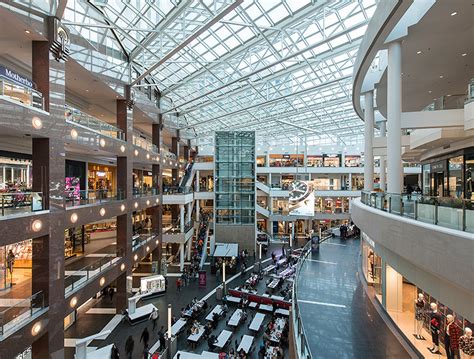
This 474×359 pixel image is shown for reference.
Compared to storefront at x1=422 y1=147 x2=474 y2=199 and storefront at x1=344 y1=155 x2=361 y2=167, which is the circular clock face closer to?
storefront at x1=422 y1=147 x2=474 y2=199

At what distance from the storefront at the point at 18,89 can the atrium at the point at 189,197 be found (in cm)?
6

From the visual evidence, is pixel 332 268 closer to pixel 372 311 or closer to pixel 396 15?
pixel 372 311

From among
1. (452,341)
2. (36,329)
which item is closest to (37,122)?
(36,329)

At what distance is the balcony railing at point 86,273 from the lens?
12.1 metres

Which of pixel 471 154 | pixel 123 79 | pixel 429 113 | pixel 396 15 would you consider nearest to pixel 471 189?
pixel 471 154

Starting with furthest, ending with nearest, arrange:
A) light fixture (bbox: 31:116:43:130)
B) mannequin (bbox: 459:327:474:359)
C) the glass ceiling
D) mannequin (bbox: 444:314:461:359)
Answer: the glass ceiling → light fixture (bbox: 31:116:43:130) → mannequin (bbox: 444:314:461:359) → mannequin (bbox: 459:327:474:359)

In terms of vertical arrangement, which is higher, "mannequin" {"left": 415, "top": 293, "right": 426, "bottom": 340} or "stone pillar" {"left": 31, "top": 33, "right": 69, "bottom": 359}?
"stone pillar" {"left": 31, "top": 33, "right": 69, "bottom": 359}

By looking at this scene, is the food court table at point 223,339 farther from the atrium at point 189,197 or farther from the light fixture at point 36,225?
the light fixture at point 36,225

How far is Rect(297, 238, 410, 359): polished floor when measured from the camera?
29.5 feet

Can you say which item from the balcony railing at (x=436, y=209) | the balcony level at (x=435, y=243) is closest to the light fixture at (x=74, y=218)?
the balcony level at (x=435, y=243)

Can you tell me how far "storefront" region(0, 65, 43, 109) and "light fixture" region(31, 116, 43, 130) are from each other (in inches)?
17.1

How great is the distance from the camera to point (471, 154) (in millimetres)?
12352

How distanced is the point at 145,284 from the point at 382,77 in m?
16.9

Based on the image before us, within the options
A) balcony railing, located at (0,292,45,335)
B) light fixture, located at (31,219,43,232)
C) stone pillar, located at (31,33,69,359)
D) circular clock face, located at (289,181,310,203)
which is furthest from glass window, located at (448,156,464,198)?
balcony railing, located at (0,292,45,335)
